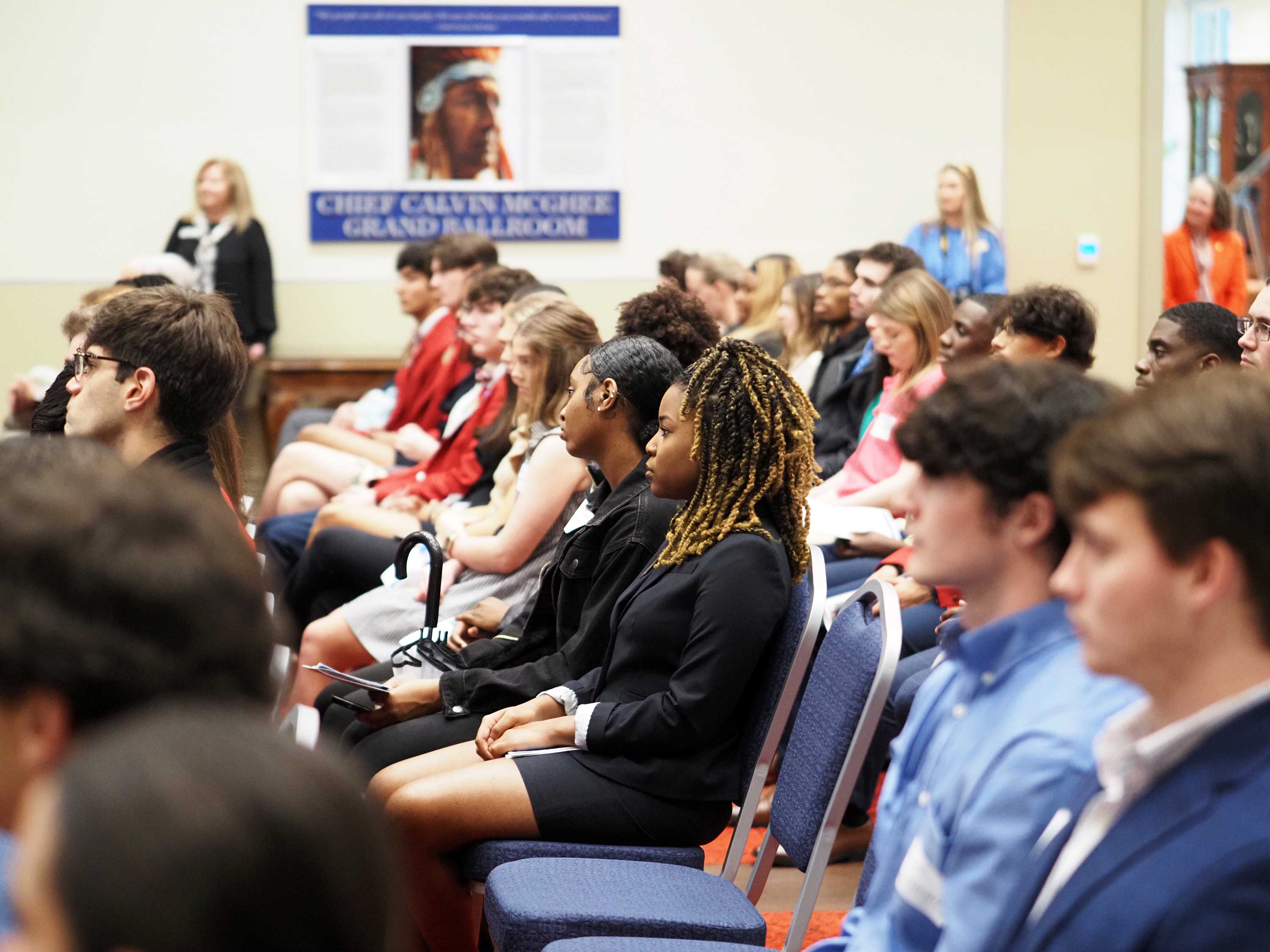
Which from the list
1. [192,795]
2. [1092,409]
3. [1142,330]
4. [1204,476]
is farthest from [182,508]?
[1142,330]

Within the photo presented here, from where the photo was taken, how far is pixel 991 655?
127 centimetres

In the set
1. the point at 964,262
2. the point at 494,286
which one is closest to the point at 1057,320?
the point at 494,286

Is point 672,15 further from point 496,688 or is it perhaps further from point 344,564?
point 496,688

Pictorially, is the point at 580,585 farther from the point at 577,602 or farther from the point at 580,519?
the point at 580,519

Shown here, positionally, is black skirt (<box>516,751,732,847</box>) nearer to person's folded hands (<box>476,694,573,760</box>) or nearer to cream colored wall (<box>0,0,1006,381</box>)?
person's folded hands (<box>476,694,573,760</box>)

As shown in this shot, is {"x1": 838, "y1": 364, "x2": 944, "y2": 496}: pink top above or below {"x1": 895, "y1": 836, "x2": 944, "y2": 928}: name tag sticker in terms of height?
above

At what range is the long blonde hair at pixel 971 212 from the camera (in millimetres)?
7551

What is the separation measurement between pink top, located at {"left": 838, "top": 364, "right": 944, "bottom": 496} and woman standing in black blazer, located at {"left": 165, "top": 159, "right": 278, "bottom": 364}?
14.0 feet

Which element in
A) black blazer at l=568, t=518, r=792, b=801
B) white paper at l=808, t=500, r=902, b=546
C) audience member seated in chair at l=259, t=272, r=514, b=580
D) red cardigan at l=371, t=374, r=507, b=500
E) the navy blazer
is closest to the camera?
the navy blazer

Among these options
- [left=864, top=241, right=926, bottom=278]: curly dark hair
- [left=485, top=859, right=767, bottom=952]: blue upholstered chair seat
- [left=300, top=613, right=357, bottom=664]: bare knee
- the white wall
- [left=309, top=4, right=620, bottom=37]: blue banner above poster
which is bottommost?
[left=485, top=859, right=767, bottom=952]: blue upholstered chair seat

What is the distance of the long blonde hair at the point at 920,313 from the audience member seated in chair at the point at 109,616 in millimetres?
3333

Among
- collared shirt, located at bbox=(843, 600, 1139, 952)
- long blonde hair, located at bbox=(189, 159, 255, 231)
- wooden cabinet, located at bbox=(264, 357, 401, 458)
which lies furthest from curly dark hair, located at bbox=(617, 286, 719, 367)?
long blonde hair, located at bbox=(189, 159, 255, 231)

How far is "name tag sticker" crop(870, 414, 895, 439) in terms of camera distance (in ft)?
13.1

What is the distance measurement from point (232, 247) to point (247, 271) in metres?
0.16
